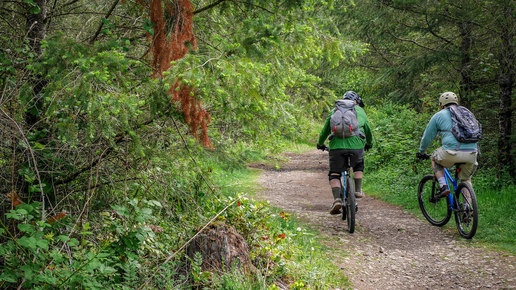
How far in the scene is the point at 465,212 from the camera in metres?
6.72

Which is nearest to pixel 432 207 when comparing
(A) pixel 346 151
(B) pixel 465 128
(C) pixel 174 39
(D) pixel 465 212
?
(D) pixel 465 212

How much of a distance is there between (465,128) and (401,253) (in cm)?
219

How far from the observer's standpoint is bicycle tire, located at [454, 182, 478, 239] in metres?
6.41

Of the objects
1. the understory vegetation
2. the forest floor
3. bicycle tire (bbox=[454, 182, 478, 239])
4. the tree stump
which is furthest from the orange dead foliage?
bicycle tire (bbox=[454, 182, 478, 239])

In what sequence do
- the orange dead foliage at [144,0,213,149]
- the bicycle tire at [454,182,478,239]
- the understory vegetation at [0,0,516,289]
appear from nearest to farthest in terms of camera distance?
the understory vegetation at [0,0,516,289], the orange dead foliage at [144,0,213,149], the bicycle tire at [454,182,478,239]

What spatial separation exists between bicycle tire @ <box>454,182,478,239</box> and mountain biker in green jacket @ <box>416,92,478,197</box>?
18 centimetres

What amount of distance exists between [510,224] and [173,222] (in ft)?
18.4

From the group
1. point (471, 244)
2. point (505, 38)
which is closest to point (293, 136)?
point (471, 244)

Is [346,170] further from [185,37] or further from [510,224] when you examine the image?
[185,37]

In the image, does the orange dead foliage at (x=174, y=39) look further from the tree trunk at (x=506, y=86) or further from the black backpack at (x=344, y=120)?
the tree trunk at (x=506, y=86)

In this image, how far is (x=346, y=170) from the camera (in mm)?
7301

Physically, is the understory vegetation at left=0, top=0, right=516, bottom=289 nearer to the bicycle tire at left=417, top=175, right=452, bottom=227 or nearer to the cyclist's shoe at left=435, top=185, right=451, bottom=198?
the bicycle tire at left=417, top=175, right=452, bottom=227

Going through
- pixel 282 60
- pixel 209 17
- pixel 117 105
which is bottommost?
pixel 117 105

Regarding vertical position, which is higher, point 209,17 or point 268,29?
point 209,17
